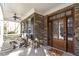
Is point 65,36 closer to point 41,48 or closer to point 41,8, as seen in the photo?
point 41,48

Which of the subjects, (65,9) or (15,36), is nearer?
(15,36)

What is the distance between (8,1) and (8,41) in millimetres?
1107

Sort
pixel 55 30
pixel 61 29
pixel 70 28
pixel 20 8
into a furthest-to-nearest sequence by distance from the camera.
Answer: pixel 55 30
pixel 61 29
pixel 70 28
pixel 20 8

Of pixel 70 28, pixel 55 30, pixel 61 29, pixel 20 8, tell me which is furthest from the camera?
pixel 55 30

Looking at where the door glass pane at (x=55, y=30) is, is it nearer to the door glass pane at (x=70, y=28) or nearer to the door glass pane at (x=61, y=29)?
the door glass pane at (x=61, y=29)

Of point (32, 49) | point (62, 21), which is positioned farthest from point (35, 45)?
point (62, 21)

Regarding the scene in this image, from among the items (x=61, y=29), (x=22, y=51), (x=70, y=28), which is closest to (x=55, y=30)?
(x=61, y=29)

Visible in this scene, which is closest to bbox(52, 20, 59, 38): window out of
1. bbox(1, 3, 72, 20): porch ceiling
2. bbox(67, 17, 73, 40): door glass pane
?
bbox(67, 17, 73, 40): door glass pane

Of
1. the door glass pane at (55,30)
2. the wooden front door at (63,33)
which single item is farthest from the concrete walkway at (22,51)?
the door glass pane at (55,30)

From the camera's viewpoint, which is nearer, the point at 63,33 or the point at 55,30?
the point at 63,33

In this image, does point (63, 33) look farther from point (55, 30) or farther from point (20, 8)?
point (20, 8)

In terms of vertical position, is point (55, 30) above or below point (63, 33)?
above

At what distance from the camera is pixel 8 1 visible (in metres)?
2.94

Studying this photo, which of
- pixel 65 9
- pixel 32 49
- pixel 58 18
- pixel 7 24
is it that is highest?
pixel 65 9
